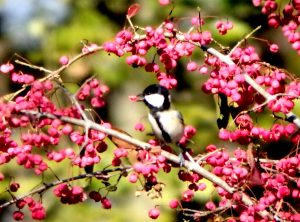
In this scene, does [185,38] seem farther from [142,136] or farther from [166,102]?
[142,136]

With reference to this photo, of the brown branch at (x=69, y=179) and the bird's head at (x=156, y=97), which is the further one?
the bird's head at (x=156, y=97)

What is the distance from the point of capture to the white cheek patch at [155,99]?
2.95 meters

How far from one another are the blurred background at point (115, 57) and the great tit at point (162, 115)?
332 cm

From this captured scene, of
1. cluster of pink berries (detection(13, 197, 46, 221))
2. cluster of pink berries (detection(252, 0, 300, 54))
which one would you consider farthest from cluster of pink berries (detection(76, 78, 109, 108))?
cluster of pink berries (detection(252, 0, 300, 54))

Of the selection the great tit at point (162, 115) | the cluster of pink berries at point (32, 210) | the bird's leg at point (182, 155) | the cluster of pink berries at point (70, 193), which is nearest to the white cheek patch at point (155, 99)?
the great tit at point (162, 115)

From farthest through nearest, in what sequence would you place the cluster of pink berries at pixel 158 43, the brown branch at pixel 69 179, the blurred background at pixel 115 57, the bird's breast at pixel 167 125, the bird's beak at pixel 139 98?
the blurred background at pixel 115 57
the bird's breast at pixel 167 125
the bird's beak at pixel 139 98
the cluster of pink berries at pixel 158 43
the brown branch at pixel 69 179

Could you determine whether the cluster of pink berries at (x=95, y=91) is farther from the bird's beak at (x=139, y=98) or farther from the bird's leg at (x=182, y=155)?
the bird's leg at (x=182, y=155)

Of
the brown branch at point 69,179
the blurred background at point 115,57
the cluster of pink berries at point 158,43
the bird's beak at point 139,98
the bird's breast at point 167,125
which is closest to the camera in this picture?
the brown branch at point 69,179

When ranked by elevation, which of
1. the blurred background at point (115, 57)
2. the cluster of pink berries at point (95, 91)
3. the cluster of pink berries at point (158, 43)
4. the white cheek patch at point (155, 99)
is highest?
the cluster of pink berries at point (158, 43)

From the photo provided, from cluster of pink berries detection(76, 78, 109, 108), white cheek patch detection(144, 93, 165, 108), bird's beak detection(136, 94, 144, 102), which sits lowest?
white cheek patch detection(144, 93, 165, 108)

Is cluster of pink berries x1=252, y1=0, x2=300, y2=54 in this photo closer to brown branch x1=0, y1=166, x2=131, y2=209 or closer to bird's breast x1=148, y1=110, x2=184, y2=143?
bird's breast x1=148, y1=110, x2=184, y2=143

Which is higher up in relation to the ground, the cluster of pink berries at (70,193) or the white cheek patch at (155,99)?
the white cheek patch at (155,99)

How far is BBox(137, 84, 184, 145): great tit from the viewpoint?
115 inches

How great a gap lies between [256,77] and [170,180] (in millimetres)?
3532
